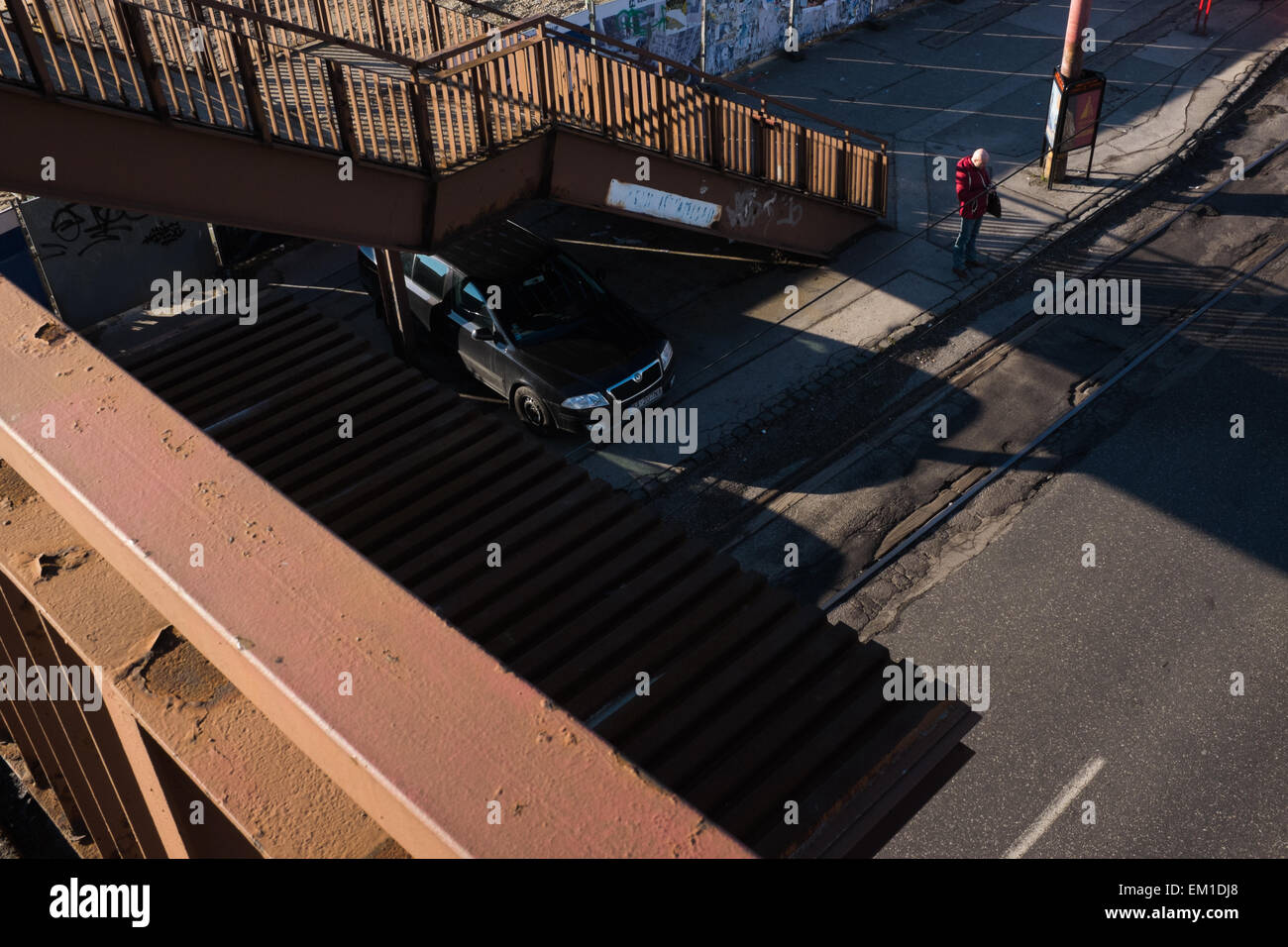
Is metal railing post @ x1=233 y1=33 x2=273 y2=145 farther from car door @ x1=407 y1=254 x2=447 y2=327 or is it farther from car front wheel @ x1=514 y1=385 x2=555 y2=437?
car front wheel @ x1=514 y1=385 x2=555 y2=437

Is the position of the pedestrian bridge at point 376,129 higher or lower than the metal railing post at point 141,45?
lower

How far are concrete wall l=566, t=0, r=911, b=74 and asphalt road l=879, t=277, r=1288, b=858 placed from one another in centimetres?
1029

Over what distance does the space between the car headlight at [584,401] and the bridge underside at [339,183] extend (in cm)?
211

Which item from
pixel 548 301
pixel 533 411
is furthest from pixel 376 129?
pixel 533 411

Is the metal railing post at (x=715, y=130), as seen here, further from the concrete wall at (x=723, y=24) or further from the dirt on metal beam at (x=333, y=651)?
the dirt on metal beam at (x=333, y=651)

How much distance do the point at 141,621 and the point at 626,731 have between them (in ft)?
9.47

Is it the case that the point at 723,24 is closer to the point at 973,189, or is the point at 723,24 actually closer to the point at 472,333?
the point at 973,189

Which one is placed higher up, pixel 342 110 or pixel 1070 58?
pixel 342 110

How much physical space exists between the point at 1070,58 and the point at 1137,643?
9513 mm

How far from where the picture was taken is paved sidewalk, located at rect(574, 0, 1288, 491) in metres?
13.7

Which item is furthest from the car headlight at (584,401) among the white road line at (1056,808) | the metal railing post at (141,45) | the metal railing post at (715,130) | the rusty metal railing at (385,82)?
the white road line at (1056,808)

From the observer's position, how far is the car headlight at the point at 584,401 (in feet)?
40.2

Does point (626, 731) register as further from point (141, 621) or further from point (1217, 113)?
point (1217, 113)

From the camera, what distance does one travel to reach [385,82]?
11.8 m
